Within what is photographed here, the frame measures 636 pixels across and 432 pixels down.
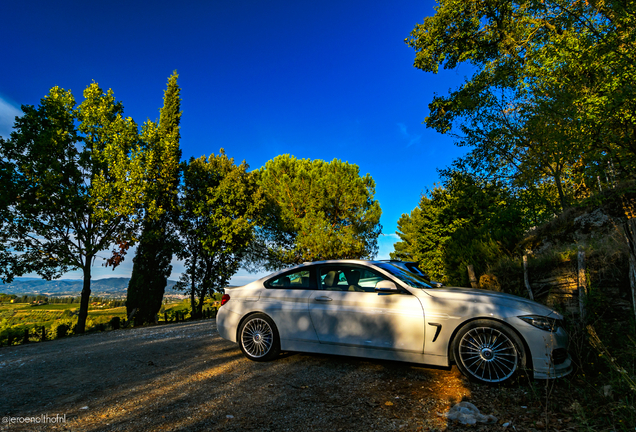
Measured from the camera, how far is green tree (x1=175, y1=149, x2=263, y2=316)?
2051 cm

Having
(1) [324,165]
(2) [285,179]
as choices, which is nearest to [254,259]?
(2) [285,179]

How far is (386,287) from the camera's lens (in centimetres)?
421

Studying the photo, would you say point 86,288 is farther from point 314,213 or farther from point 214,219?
point 314,213

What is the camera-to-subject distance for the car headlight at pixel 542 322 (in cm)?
353

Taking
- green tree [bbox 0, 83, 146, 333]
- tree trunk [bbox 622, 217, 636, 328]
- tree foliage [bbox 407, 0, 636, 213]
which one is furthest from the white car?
green tree [bbox 0, 83, 146, 333]

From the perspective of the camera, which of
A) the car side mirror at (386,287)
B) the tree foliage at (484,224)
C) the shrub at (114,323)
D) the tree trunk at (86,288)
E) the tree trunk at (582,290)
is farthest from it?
the shrub at (114,323)

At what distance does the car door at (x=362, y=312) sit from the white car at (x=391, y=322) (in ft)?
0.04

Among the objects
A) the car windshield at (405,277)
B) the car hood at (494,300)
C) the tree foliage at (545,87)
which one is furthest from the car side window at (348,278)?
the tree foliage at (545,87)

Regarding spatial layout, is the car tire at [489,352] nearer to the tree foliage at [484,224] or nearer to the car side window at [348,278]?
the car side window at [348,278]

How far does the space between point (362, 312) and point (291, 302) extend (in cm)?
114

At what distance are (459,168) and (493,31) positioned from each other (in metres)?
7.44

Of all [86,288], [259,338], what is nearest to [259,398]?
[259,338]

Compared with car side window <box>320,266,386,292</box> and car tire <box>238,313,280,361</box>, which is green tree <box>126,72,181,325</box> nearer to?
car tire <box>238,313,280,361</box>

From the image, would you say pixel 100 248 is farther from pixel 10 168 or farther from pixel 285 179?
pixel 285 179
